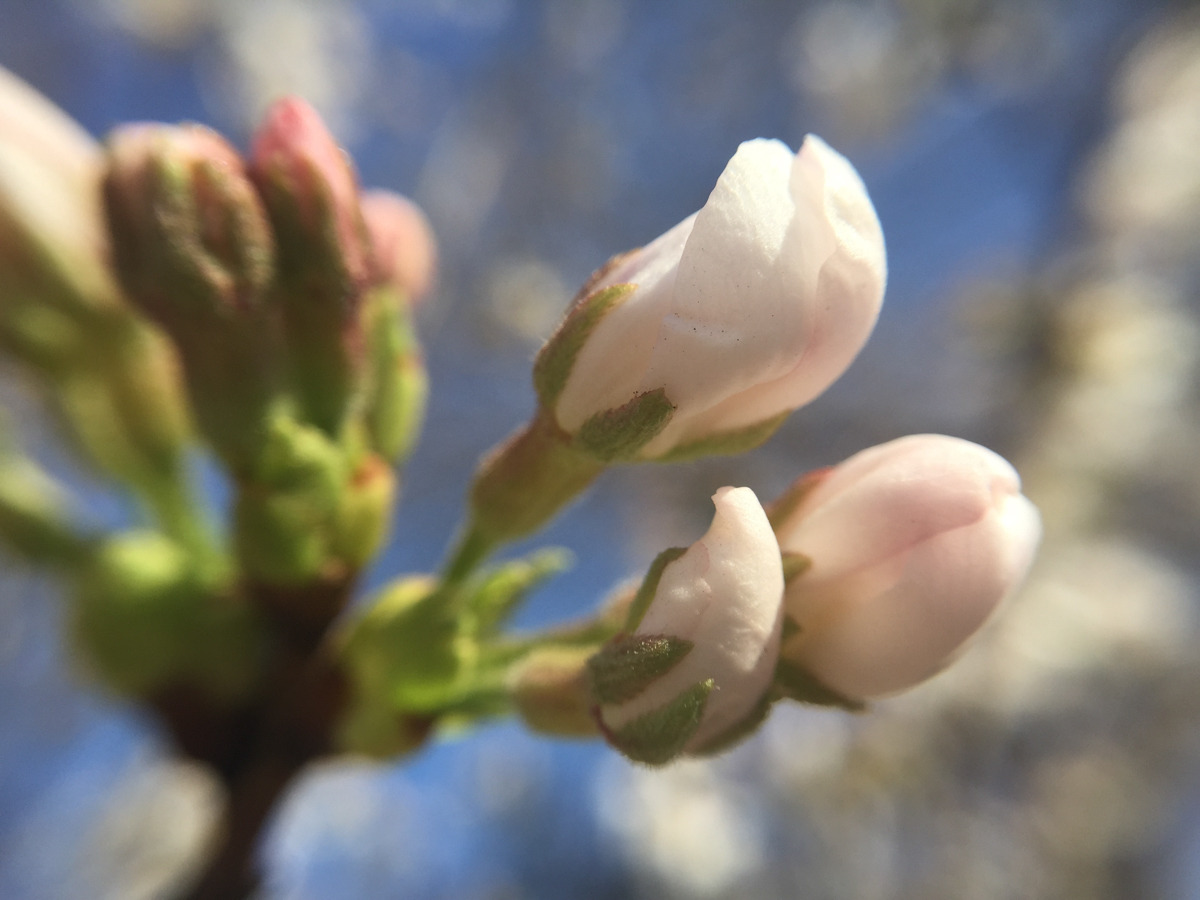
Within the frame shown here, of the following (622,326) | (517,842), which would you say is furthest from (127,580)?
(517,842)

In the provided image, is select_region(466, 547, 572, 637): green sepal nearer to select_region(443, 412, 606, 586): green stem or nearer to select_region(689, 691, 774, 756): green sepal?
select_region(443, 412, 606, 586): green stem

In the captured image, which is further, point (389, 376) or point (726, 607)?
point (389, 376)

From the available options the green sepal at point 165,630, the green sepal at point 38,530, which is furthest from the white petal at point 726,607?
the green sepal at point 38,530

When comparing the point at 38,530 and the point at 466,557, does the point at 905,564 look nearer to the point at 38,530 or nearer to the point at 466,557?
the point at 466,557

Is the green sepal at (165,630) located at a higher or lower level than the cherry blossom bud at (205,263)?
lower

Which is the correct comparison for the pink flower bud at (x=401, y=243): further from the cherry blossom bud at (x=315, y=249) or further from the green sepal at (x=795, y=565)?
the green sepal at (x=795, y=565)

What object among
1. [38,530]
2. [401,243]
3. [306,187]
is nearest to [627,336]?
[306,187]

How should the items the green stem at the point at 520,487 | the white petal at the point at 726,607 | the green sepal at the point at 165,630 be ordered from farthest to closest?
the green sepal at the point at 165,630 → the green stem at the point at 520,487 → the white petal at the point at 726,607
